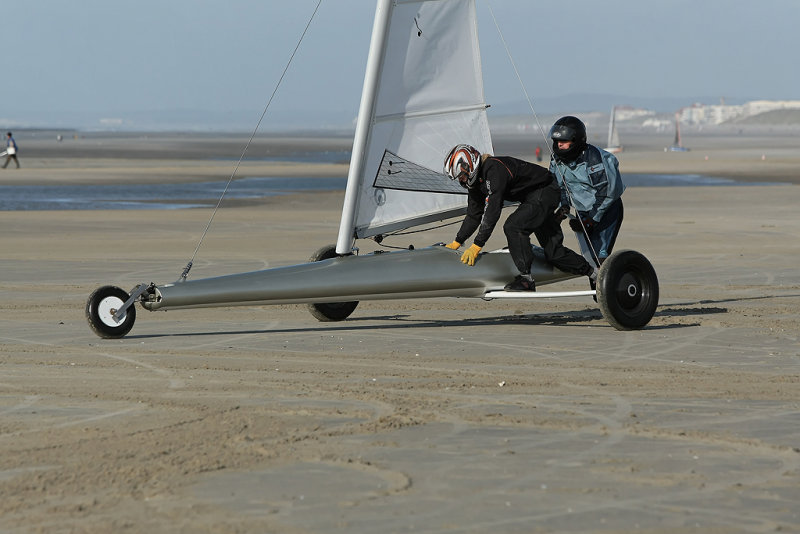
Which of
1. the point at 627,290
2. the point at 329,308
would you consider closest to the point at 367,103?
the point at 329,308

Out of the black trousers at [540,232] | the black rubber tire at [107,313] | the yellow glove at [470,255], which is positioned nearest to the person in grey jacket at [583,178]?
the black trousers at [540,232]

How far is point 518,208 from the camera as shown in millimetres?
12273

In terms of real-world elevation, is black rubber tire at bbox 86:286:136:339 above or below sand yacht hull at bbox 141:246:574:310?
below

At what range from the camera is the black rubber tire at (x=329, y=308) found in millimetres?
12914

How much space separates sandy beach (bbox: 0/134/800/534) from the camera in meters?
6.25

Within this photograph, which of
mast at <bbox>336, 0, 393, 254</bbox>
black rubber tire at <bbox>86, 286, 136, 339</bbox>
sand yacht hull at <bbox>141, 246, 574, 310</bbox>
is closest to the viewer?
black rubber tire at <bbox>86, 286, 136, 339</bbox>

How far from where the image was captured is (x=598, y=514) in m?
6.15

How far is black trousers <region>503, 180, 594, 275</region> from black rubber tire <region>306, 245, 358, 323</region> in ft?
5.86

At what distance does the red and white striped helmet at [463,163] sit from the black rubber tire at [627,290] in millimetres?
1500

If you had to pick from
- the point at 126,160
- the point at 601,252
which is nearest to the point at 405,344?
the point at 601,252

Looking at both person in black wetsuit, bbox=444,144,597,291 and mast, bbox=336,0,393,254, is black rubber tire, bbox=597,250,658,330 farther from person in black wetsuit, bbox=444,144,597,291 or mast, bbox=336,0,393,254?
mast, bbox=336,0,393,254

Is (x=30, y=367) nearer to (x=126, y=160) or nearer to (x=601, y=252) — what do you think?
(x=601, y=252)

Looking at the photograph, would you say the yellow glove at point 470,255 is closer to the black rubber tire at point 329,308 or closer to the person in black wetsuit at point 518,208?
the person in black wetsuit at point 518,208

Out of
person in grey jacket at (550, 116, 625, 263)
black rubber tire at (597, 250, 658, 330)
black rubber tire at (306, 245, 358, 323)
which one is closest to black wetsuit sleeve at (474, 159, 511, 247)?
person in grey jacket at (550, 116, 625, 263)
